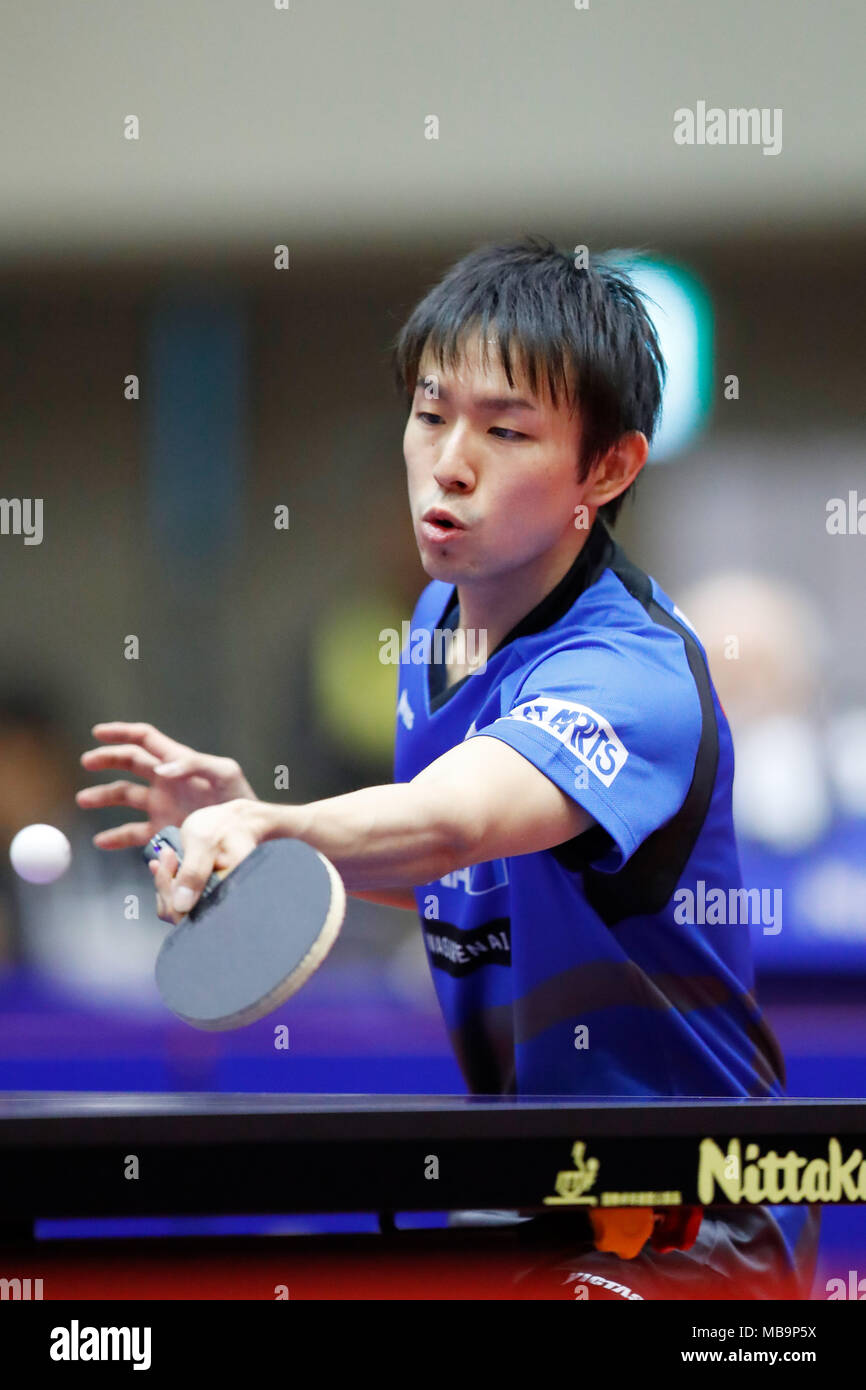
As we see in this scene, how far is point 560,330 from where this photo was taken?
2.09 meters

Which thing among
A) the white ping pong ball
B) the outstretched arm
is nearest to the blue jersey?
the outstretched arm

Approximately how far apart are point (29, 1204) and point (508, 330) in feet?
4.01

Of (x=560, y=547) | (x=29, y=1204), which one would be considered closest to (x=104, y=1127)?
(x=29, y=1204)

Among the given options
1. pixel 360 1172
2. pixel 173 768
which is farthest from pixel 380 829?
pixel 360 1172

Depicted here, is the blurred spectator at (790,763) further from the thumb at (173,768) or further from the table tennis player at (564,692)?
the thumb at (173,768)

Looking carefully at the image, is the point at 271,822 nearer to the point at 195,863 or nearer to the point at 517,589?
the point at 195,863

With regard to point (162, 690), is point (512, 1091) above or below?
below

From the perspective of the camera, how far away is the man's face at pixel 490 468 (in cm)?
206

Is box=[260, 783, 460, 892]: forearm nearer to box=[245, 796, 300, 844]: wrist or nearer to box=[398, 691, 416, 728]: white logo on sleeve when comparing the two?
box=[245, 796, 300, 844]: wrist

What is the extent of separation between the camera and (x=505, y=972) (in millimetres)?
2133

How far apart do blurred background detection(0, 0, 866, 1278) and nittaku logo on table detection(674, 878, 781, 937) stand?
0.10 feet

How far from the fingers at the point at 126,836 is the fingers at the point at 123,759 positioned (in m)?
0.08

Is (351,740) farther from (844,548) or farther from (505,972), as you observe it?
(844,548)
